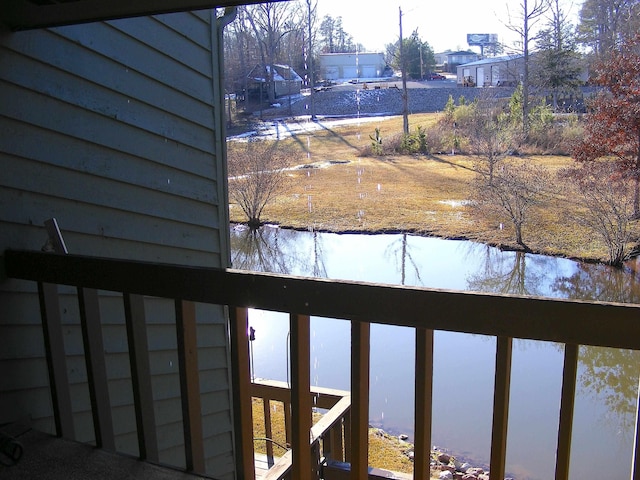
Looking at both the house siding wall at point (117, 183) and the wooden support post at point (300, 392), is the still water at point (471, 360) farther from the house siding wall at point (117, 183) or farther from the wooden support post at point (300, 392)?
the wooden support post at point (300, 392)

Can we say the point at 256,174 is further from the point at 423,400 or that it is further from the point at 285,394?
the point at 423,400

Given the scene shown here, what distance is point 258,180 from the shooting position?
9.01 m

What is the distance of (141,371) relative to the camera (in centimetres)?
122

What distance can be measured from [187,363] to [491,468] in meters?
0.59

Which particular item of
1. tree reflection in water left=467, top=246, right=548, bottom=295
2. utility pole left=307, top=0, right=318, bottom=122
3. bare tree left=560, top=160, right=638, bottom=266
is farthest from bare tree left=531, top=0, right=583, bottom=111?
utility pole left=307, top=0, right=318, bottom=122

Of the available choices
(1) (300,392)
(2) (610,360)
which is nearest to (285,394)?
(1) (300,392)

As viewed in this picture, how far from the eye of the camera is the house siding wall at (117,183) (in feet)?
4.80

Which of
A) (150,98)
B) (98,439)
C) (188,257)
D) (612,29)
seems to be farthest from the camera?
(612,29)

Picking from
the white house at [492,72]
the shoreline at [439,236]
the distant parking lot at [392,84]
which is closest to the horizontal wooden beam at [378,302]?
the shoreline at [439,236]

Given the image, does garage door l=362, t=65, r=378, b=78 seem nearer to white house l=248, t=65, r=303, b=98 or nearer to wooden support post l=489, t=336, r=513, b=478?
white house l=248, t=65, r=303, b=98

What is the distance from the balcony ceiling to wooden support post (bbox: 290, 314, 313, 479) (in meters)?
0.85

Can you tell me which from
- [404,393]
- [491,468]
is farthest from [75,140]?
[404,393]

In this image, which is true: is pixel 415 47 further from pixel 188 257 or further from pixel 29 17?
pixel 29 17

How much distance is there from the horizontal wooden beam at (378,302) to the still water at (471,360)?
331 centimetres
